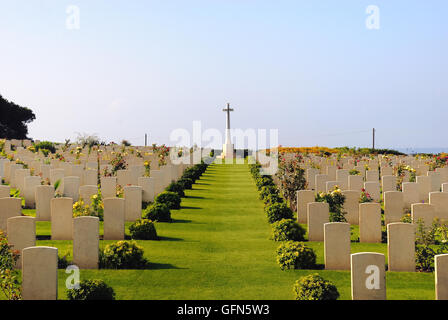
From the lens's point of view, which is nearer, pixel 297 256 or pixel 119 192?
Result: pixel 297 256

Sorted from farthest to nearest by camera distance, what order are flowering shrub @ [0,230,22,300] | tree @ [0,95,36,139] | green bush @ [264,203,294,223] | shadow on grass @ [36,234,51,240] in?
tree @ [0,95,36,139] < green bush @ [264,203,294,223] < shadow on grass @ [36,234,51,240] < flowering shrub @ [0,230,22,300]

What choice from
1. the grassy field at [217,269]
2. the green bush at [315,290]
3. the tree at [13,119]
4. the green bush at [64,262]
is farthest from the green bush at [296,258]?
the tree at [13,119]

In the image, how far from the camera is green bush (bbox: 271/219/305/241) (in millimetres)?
12367

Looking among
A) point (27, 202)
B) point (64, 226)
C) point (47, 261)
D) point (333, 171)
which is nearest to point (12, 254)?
point (47, 261)

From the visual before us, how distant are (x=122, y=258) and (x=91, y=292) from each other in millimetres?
2587

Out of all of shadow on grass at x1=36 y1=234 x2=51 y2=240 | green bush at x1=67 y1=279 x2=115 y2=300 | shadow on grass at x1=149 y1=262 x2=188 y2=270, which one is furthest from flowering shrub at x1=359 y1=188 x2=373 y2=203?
green bush at x1=67 y1=279 x2=115 y2=300

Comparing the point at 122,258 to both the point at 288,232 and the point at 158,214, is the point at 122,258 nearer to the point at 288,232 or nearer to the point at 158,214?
the point at 288,232

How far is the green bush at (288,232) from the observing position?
12.4 meters

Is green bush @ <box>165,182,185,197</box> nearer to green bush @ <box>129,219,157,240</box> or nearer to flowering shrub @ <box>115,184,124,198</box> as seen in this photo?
flowering shrub @ <box>115,184,124,198</box>

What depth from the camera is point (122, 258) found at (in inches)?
387

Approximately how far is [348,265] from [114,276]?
179 inches

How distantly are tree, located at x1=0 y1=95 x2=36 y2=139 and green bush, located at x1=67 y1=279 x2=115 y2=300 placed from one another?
2082 inches

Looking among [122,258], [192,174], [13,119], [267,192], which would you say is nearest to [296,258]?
[122,258]
